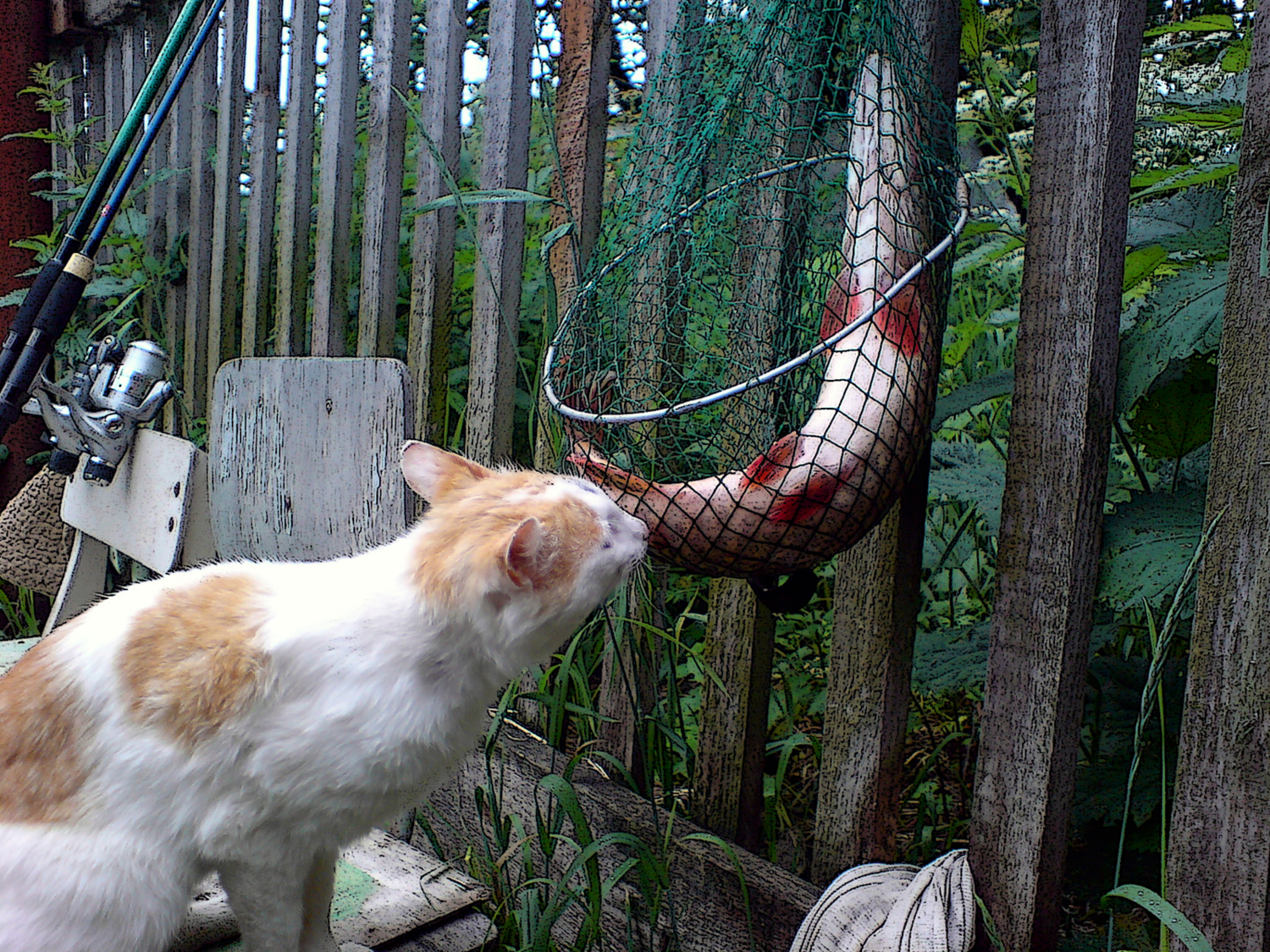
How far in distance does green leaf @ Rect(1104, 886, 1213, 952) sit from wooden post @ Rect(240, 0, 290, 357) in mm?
2463

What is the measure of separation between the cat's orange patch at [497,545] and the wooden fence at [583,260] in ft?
1.65

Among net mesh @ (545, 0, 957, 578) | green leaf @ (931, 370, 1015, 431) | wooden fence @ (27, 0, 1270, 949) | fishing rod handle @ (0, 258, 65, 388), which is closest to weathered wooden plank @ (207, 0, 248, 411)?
wooden fence @ (27, 0, 1270, 949)

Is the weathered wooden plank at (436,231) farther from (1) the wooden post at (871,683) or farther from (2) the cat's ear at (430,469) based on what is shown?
(1) the wooden post at (871,683)

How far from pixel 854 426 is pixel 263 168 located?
2.24 m

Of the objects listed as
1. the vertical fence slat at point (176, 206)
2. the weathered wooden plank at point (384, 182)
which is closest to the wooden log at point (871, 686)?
the weathered wooden plank at point (384, 182)

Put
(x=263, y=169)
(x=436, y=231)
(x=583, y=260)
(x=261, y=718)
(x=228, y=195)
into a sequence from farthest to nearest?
(x=228, y=195), (x=263, y=169), (x=436, y=231), (x=583, y=260), (x=261, y=718)

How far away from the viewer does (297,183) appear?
2.54 m

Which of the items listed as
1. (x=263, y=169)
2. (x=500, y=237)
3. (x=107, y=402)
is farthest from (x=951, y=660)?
(x=263, y=169)

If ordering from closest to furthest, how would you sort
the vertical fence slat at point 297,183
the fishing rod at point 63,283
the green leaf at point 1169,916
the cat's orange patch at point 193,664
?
1. the green leaf at point 1169,916
2. the cat's orange patch at point 193,664
3. the fishing rod at point 63,283
4. the vertical fence slat at point 297,183

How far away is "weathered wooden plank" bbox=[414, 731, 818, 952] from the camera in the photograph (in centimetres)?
147

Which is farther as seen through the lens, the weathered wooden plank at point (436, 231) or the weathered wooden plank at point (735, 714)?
the weathered wooden plank at point (436, 231)

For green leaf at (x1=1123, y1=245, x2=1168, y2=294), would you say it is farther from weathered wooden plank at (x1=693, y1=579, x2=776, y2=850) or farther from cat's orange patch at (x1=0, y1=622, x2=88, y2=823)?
cat's orange patch at (x1=0, y1=622, x2=88, y2=823)

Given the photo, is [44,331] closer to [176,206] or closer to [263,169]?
[263,169]

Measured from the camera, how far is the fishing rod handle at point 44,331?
1797 millimetres
